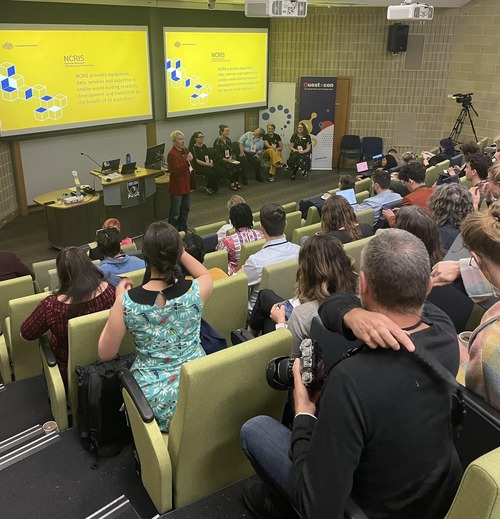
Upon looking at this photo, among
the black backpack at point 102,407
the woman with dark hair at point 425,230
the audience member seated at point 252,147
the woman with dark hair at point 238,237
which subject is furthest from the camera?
the audience member seated at point 252,147

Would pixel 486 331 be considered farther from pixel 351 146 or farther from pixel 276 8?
pixel 351 146

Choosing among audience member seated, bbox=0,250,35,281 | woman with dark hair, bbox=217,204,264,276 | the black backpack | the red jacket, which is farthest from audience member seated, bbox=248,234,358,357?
the red jacket

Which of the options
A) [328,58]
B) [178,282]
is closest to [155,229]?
[178,282]

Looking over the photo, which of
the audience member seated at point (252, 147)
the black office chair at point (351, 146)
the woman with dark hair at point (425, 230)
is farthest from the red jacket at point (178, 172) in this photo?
the black office chair at point (351, 146)

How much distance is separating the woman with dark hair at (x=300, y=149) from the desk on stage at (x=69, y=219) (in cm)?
465

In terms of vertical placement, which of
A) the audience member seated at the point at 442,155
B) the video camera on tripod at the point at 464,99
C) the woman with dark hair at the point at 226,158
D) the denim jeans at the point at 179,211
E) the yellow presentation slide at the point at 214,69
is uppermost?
the yellow presentation slide at the point at 214,69

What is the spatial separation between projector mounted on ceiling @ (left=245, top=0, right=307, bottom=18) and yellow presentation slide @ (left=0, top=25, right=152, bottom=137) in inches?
93.8

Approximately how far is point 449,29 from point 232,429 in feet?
34.9

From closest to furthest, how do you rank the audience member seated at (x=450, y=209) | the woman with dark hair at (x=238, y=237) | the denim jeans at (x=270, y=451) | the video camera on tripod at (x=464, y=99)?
the denim jeans at (x=270, y=451) < the audience member seated at (x=450, y=209) < the woman with dark hair at (x=238, y=237) < the video camera on tripod at (x=464, y=99)

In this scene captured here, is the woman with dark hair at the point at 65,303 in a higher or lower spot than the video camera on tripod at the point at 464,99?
lower

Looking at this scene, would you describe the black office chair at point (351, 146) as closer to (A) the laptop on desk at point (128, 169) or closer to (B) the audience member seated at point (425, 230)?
(A) the laptop on desk at point (128, 169)

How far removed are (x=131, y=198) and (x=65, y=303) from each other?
4.51 meters

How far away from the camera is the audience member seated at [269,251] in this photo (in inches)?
148

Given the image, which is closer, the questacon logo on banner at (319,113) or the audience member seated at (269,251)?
the audience member seated at (269,251)
